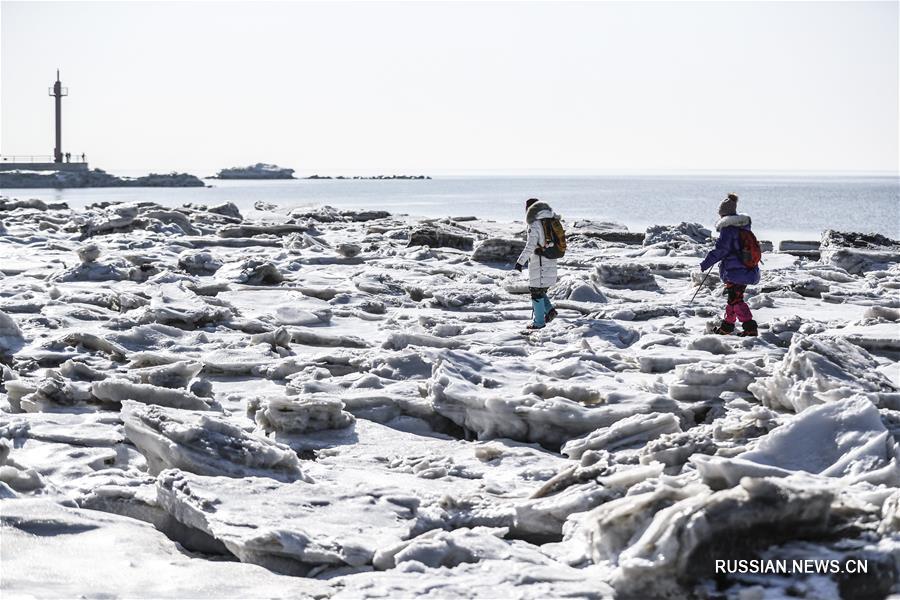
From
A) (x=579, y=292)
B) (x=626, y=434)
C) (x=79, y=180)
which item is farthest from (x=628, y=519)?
(x=79, y=180)

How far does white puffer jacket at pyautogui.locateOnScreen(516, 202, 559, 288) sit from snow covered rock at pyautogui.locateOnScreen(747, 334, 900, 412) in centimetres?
317

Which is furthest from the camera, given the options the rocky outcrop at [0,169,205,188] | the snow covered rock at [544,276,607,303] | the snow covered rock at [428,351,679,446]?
the rocky outcrop at [0,169,205,188]

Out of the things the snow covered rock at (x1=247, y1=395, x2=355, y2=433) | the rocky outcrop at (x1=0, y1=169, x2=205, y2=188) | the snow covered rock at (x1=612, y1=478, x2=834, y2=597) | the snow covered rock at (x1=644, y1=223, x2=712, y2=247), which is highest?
the rocky outcrop at (x1=0, y1=169, x2=205, y2=188)

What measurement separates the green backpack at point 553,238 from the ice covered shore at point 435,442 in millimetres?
635

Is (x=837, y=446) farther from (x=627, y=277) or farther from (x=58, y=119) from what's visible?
(x=58, y=119)

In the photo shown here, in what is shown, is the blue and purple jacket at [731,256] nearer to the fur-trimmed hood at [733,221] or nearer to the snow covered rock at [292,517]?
the fur-trimmed hood at [733,221]

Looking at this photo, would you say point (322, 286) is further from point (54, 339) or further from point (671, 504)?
point (671, 504)

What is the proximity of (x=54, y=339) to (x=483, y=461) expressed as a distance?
4238 mm

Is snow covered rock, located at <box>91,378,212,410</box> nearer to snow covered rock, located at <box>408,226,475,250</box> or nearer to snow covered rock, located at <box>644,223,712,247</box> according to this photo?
snow covered rock, located at <box>408,226,475,250</box>

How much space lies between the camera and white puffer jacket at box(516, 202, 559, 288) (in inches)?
340

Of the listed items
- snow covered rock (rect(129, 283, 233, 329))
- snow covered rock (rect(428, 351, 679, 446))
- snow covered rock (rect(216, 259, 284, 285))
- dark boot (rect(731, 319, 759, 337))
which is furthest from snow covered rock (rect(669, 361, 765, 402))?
snow covered rock (rect(216, 259, 284, 285))

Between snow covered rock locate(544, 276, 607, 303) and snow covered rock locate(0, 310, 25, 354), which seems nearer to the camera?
snow covered rock locate(0, 310, 25, 354)

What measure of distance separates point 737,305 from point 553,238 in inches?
71.5

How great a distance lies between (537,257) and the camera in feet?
28.5
